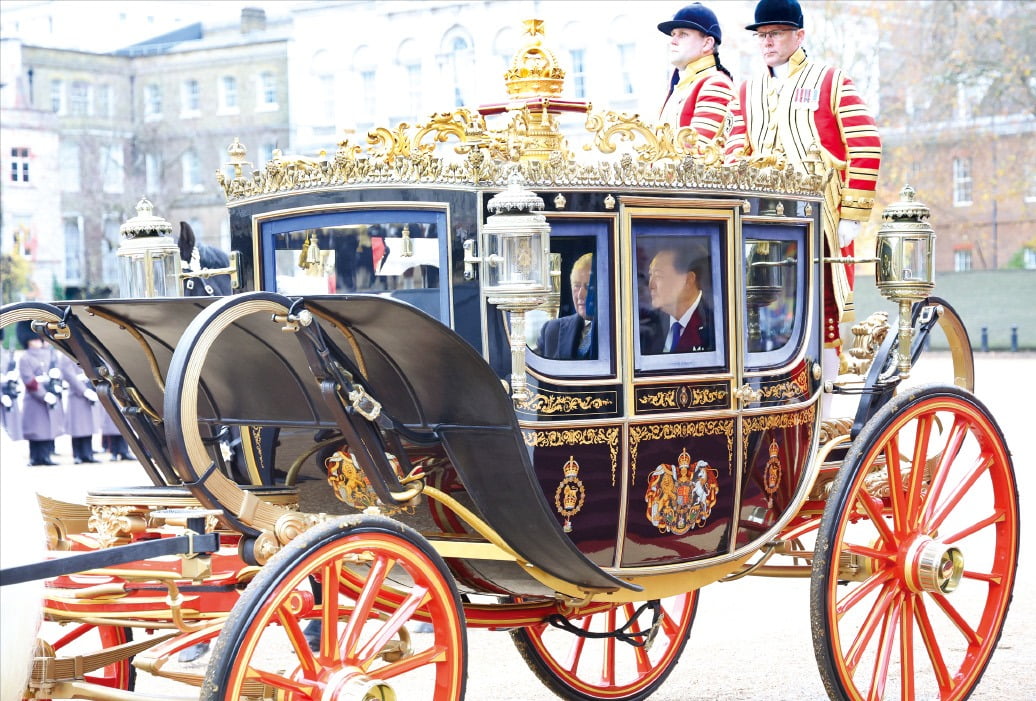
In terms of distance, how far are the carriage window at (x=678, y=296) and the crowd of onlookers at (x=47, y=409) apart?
1030 cm

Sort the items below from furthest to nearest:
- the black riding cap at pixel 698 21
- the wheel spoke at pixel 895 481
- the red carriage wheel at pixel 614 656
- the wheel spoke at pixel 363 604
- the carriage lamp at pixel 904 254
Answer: the black riding cap at pixel 698 21, the red carriage wheel at pixel 614 656, the carriage lamp at pixel 904 254, the wheel spoke at pixel 895 481, the wheel spoke at pixel 363 604

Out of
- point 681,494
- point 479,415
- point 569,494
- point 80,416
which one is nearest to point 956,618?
point 681,494

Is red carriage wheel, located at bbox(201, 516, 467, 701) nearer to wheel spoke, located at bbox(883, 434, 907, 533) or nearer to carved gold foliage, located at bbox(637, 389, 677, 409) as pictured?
carved gold foliage, located at bbox(637, 389, 677, 409)

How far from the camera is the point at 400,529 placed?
11.1 feet

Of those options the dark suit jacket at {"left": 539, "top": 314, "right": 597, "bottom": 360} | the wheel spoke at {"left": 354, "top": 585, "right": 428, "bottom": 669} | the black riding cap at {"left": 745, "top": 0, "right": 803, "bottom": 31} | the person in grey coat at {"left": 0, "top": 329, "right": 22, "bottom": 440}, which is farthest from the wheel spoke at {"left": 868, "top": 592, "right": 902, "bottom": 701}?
the person in grey coat at {"left": 0, "top": 329, "right": 22, "bottom": 440}

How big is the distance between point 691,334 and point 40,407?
1074 cm

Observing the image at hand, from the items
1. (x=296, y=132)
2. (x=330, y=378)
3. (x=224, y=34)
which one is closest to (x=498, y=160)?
Result: (x=330, y=378)

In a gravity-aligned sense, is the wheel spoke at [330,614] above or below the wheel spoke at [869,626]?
above

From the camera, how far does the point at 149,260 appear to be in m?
4.68

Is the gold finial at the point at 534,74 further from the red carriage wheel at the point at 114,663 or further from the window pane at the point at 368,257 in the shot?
the red carriage wheel at the point at 114,663

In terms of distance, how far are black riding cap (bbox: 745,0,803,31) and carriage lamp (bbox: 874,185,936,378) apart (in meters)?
0.92

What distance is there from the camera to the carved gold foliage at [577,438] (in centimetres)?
400

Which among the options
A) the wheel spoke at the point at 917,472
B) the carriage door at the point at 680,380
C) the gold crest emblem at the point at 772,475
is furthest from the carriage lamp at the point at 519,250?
the wheel spoke at the point at 917,472

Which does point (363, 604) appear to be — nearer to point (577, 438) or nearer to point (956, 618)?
point (577, 438)
